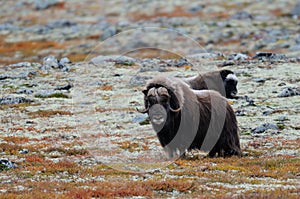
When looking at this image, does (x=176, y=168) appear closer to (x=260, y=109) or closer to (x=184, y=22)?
(x=260, y=109)

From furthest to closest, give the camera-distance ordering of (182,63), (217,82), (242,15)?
(242,15), (182,63), (217,82)

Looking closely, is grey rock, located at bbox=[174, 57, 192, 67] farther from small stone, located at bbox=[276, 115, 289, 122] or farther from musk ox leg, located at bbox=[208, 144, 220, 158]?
musk ox leg, located at bbox=[208, 144, 220, 158]

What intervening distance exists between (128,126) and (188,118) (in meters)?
8.20

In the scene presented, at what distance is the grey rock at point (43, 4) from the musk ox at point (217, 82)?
278 ft

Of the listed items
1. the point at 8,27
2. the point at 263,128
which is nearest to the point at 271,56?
the point at 263,128

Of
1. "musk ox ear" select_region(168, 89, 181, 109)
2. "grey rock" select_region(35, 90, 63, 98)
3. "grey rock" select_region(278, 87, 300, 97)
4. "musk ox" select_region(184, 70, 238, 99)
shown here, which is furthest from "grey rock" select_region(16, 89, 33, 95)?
"musk ox ear" select_region(168, 89, 181, 109)

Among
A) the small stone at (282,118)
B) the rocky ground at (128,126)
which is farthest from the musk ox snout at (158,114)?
the small stone at (282,118)

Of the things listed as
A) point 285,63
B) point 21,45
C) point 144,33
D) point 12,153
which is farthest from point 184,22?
point 12,153

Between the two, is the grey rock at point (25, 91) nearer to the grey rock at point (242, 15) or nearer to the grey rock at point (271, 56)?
the grey rock at point (271, 56)

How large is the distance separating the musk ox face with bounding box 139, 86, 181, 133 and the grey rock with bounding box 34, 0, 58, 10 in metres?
96.1

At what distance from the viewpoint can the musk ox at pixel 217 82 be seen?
2378 cm

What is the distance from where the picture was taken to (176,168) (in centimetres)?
1550

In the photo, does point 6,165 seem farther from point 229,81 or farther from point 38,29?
point 38,29

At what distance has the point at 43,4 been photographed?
360 ft
